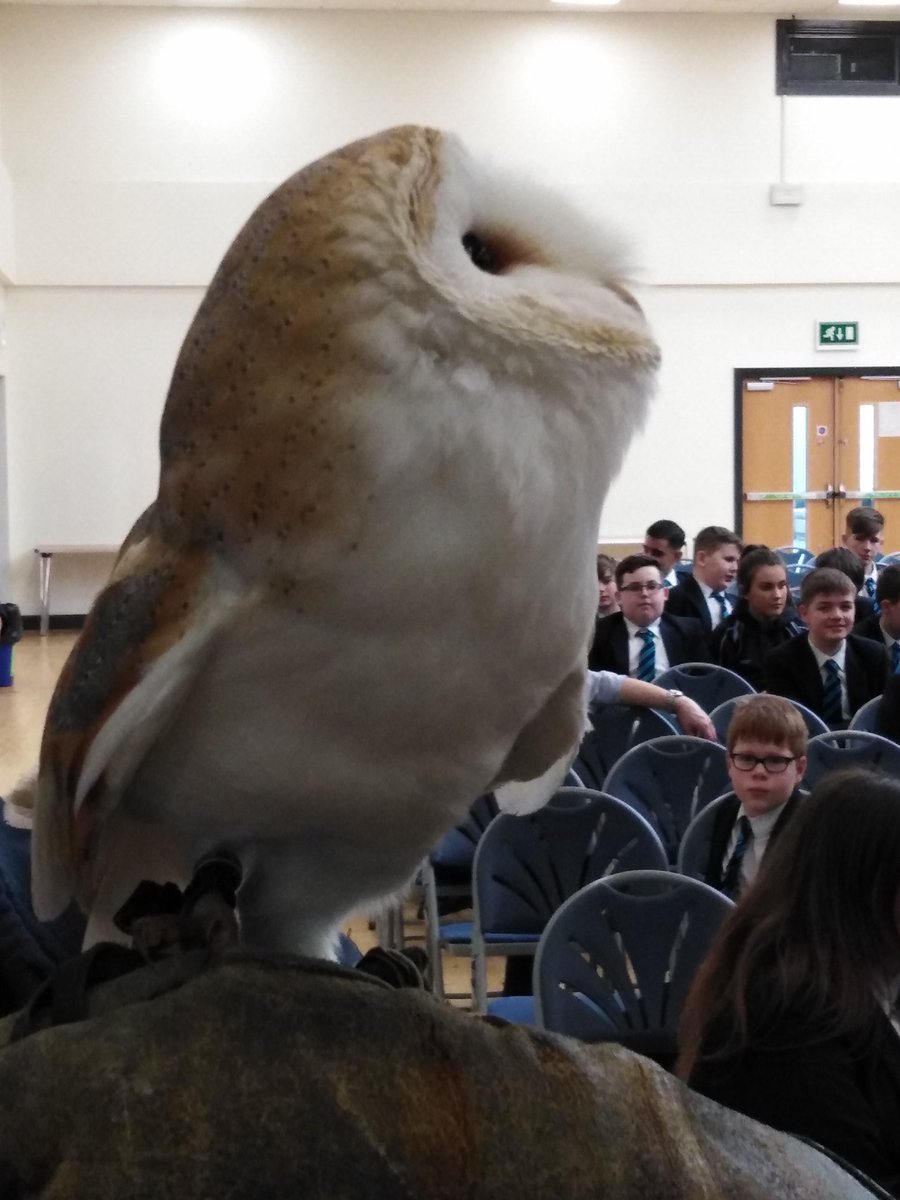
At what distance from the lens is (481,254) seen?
69 cm

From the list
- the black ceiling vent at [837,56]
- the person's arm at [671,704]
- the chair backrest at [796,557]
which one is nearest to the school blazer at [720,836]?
the person's arm at [671,704]

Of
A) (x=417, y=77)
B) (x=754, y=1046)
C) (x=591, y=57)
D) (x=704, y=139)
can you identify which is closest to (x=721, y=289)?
(x=704, y=139)

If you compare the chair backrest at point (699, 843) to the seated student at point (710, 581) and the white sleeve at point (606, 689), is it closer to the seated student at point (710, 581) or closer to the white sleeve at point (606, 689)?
the white sleeve at point (606, 689)

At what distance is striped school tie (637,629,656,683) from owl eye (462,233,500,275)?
12.2ft

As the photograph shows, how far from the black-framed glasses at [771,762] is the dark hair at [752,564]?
225 cm

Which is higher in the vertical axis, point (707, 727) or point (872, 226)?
point (872, 226)

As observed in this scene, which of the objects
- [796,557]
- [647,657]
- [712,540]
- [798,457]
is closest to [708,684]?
[647,657]

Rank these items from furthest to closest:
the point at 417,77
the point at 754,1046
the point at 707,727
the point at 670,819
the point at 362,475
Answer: the point at 417,77 → the point at 707,727 → the point at 670,819 → the point at 754,1046 → the point at 362,475

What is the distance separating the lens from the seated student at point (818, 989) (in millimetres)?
1433

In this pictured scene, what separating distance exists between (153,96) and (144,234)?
3.13 ft

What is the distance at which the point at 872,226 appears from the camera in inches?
396

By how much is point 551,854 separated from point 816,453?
7873 mm

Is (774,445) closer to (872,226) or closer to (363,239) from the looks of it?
(872,226)

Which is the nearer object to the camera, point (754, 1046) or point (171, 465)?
point (171, 465)
